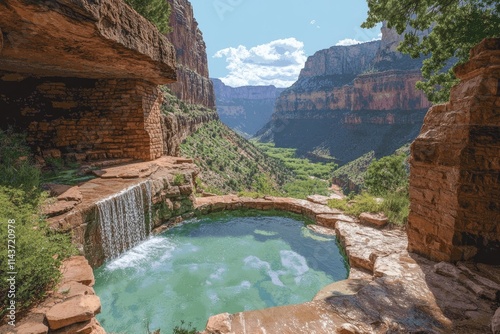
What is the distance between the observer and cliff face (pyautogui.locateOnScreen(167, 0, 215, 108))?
45406mm


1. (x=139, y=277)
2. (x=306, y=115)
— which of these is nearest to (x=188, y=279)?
(x=139, y=277)

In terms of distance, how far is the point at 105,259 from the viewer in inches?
192

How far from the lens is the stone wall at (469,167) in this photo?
10.9ft

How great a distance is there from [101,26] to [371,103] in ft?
256

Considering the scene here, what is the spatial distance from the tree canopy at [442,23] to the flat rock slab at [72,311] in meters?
7.93

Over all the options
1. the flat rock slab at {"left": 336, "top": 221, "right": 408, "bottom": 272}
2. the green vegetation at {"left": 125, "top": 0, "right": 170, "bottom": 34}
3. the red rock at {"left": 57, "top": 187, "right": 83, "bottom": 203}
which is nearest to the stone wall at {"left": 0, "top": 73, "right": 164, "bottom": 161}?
the green vegetation at {"left": 125, "top": 0, "right": 170, "bottom": 34}

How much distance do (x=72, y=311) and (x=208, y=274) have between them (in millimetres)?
2671

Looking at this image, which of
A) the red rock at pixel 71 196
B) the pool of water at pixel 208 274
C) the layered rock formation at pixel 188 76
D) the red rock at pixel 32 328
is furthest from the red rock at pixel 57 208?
the layered rock formation at pixel 188 76

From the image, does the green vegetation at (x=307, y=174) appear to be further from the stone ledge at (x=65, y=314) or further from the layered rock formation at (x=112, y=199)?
the stone ledge at (x=65, y=314)

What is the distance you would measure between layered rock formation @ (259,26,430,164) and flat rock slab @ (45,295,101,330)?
58.2 meters

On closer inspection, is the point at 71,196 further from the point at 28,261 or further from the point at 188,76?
the point at 188,76

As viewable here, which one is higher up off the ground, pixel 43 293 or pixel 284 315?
pixel 43 293

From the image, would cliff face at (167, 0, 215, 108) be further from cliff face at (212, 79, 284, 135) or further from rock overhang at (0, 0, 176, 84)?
cliff face at (212, 79, 284, 135)

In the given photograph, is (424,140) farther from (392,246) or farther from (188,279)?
(188,279)
